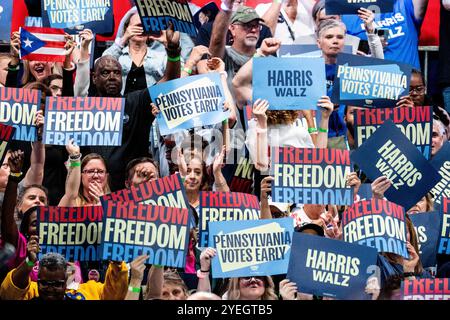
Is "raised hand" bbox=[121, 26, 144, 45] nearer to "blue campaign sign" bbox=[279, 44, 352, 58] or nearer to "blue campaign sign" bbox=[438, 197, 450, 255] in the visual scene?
"blue campaign sign" bbox=[279, 44, 352, 58]

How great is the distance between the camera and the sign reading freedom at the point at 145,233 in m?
11.3

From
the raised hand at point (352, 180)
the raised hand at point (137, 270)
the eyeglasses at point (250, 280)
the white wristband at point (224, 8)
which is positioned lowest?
the eyeglasses at point (250, 280)

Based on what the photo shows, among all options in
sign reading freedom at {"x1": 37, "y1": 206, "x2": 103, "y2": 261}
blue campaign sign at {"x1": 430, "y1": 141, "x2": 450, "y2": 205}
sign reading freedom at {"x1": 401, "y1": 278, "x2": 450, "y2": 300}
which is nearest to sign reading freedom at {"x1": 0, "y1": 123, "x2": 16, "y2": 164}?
sign reading freedom at {"x1": 37, "y1": 206, "x2": 103, "y2": 261}

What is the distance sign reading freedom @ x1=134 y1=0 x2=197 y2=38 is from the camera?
12383 mm

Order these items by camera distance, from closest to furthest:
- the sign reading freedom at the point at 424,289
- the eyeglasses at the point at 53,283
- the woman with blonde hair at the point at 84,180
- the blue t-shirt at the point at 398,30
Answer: the eyeglasses at the point at 53,283
the sign reading freedom at the point at 424,289
the woman with blonde hair at the point at 84,180
the blue t-shirt at the point at 398,30

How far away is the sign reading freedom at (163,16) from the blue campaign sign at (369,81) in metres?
1.17

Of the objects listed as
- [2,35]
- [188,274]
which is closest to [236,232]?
[188,274]

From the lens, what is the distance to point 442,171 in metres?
12.6

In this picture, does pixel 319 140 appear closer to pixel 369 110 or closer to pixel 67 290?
pixel 369 110

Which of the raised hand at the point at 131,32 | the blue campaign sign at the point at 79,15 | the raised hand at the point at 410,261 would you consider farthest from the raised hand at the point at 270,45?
the raised hand at the point at 410,261

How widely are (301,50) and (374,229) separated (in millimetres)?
2055

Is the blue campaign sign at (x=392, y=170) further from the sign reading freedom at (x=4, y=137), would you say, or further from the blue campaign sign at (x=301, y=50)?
the sign reading freedom at (x=4, y=137)

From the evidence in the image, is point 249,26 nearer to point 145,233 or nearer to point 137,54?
point 137,54

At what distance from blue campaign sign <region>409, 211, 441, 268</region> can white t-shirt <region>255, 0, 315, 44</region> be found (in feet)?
7.19
